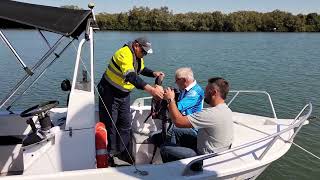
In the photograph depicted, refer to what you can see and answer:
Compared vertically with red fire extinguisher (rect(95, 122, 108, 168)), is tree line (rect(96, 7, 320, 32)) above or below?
above

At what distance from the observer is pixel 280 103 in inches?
415

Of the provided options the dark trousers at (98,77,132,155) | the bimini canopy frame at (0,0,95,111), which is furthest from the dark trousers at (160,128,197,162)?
the bimini canopy frame at (0,0,95,111)

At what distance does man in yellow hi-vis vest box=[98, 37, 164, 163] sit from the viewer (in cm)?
446

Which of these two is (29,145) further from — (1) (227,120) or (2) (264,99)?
(2) (264,99)

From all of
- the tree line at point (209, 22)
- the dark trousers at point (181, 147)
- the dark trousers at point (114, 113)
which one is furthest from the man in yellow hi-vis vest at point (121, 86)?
the tree line at point (209, 22)

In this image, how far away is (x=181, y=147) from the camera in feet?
13.1

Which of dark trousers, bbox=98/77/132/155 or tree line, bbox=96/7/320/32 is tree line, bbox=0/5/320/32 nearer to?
tree line, bbox=96/7/320/32

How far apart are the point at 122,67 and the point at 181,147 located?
117 cm

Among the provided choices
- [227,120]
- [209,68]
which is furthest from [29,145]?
[209,68]

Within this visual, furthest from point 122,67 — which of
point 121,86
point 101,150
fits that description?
point 101,150

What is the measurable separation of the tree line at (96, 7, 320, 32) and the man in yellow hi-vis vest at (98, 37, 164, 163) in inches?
2170

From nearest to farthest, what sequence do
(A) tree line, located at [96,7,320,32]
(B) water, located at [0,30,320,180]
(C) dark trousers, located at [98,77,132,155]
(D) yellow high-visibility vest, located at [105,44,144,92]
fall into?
(D) yellow high-visibility vest, located at [105,44,144,92] → (C) dark trousers, located at [98,77,132,155] → (B) water, located at [0,30,320,180] → (A) tree line, located at [96,7,320,32]

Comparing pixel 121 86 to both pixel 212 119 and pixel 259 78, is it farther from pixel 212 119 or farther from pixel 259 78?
pixel 259 78

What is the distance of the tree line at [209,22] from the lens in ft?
197
